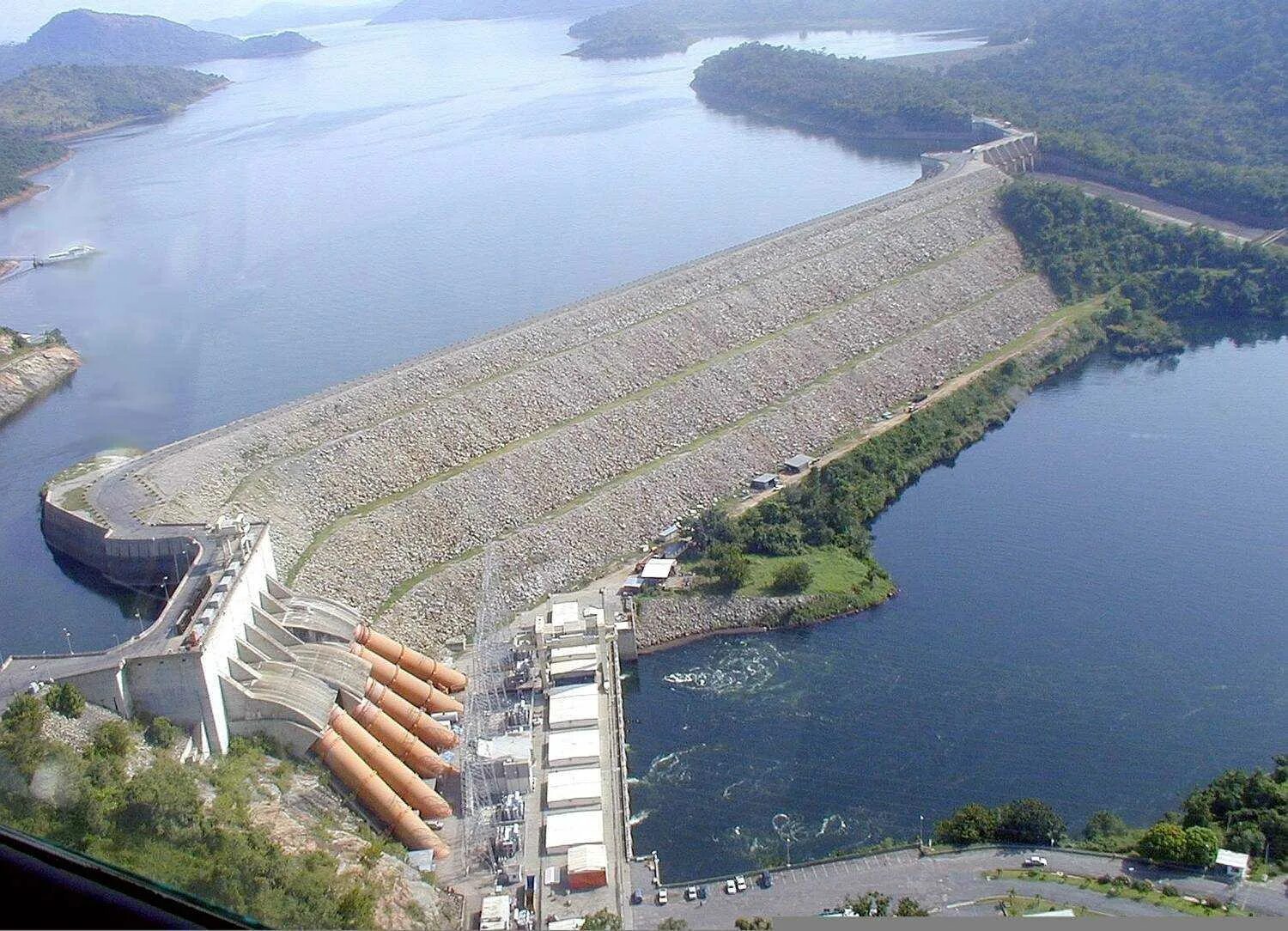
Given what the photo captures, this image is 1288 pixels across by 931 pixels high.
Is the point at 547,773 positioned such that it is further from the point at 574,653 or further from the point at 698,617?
the point at 698,617

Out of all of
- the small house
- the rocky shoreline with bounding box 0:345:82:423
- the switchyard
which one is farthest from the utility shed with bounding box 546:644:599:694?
the rocky shoreline with bounding box 0:345:82:423

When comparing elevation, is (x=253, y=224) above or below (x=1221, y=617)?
above

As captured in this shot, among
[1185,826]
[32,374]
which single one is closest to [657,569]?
[1185,826]

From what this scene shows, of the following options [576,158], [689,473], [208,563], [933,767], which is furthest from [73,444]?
[576,158]

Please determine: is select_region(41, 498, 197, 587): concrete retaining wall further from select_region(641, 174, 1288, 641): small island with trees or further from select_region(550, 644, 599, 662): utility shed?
select_region(641, 174, 1288, 641): small island with trees

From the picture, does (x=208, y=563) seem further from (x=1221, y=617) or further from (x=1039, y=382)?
(x=1039, y=382)

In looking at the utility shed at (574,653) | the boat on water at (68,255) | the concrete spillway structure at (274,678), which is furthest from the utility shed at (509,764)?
the boat on water at (68,255)
